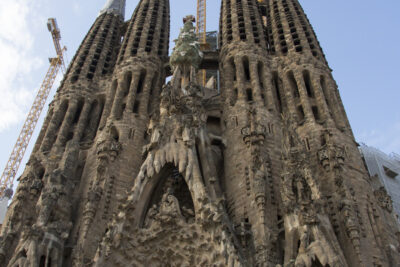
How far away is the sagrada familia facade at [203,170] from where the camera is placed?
1431 centimetres

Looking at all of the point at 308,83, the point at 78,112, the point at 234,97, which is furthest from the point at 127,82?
the point at 308,83

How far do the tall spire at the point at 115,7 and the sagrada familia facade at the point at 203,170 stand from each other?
677 cm

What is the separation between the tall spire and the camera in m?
32.0

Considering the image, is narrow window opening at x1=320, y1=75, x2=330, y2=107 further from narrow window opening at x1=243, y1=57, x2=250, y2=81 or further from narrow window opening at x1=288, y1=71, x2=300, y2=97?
narrow window opening at x1=243, y1=57, x2=250, y2=81

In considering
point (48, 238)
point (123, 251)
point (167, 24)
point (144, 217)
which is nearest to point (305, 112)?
point (144, 217)

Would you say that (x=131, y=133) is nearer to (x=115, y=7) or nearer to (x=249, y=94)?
(x=249, y=94)

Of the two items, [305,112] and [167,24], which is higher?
[167,24]

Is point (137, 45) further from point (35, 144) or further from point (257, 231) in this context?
point (257, 231)

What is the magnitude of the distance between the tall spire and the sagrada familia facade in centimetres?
677

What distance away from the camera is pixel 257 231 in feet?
48.5

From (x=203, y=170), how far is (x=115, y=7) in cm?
1985

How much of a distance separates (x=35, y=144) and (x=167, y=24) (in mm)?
12983

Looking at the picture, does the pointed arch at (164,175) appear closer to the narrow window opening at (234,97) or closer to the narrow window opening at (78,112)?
the narrow window opening at (234,97)

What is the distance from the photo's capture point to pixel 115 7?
32.4 m
